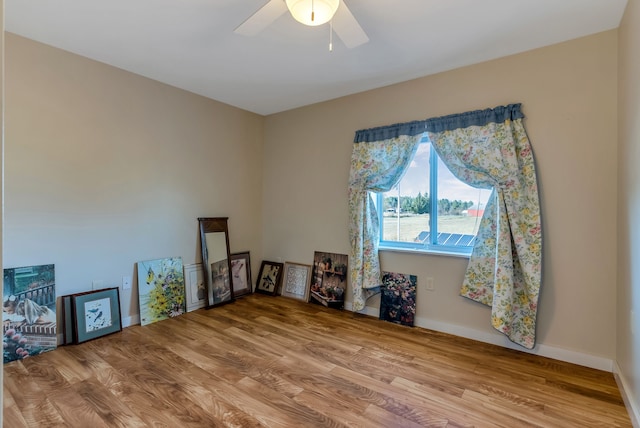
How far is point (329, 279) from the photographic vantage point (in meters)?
3.87

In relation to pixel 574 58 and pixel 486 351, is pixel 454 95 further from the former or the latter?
pixel 486 351

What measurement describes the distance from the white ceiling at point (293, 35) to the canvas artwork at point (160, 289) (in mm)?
1963

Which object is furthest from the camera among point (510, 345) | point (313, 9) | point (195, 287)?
point (195, 287)

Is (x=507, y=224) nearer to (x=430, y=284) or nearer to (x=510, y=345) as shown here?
(x=430, y=284)

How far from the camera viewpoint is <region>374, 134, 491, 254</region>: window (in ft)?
9.95

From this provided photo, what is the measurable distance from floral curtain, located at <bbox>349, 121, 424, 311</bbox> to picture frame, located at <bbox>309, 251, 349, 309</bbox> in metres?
0.27

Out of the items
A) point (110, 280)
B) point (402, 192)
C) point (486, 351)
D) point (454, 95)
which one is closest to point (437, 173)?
point (402, 192)

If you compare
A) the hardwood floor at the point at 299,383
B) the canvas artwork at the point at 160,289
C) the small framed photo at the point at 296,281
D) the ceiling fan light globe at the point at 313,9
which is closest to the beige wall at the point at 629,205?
the hardwood floor at the point at 299,383

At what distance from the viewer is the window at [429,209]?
9.95 feet

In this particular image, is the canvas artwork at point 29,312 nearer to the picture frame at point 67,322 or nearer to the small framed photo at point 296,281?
the picture frame at point 67,322

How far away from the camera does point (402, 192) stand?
3.43m

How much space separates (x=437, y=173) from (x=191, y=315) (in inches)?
119

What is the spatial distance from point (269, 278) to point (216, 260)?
0.82 metres

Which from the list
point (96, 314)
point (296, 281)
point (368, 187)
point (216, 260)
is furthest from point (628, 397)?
point (96, 314)
